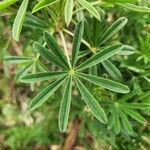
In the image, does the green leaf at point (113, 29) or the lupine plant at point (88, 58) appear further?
the green leaf at point (113, 29)

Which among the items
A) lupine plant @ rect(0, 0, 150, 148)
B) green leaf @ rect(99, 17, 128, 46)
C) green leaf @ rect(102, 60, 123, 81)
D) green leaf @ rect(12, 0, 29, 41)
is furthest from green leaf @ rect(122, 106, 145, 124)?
green leaf @ rect(12, 0, 29, 41)

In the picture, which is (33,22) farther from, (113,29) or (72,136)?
(72,136)

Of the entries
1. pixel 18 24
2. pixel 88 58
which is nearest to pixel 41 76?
pixel 18 24

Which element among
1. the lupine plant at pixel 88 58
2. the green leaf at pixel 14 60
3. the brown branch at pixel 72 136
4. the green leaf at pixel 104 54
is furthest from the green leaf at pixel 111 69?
the brown branch at pixel 72 136

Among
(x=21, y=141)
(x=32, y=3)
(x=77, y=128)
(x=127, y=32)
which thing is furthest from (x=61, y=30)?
(x=21, y=141)

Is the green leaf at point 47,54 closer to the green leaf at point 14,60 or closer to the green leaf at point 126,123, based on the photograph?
the green leaf at point 14,60

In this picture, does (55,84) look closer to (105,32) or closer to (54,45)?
(54,45)
